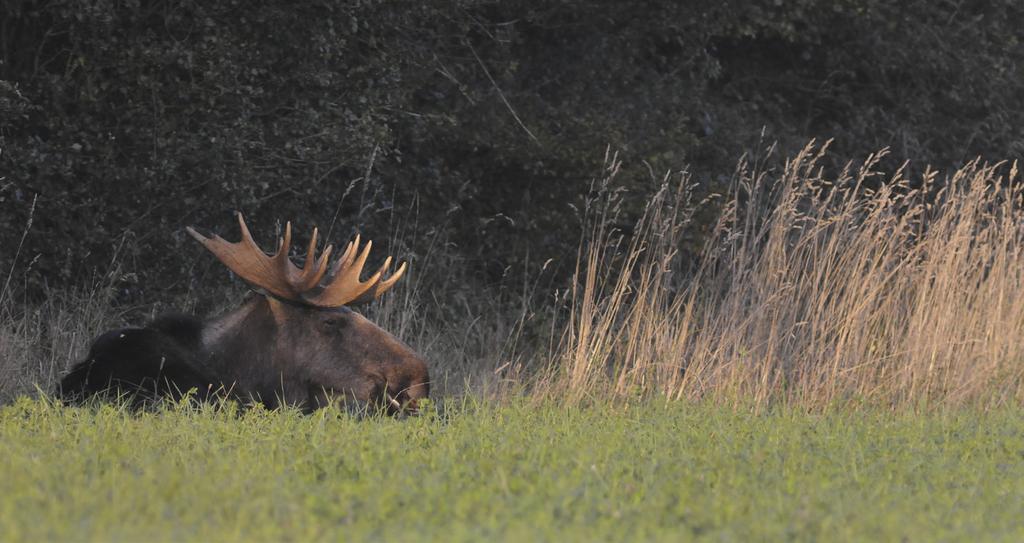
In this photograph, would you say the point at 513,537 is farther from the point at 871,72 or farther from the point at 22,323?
the point at 871,72

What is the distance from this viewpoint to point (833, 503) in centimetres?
624

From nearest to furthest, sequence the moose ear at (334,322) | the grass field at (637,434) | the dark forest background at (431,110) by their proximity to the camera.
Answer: the grass field at (637,434), the moose ear at (334,322), the dark forest background at (431,110)

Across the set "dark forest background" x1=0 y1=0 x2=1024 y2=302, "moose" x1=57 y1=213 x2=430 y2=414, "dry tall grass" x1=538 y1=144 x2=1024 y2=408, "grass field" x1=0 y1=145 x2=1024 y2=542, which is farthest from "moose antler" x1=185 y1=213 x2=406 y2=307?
"dark forest background" x1=0 y1=0 x2=1024 y2=302

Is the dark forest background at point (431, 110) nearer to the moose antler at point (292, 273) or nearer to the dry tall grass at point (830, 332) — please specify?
the dry tall grass at point (830, 332)

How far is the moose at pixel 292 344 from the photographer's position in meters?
8.95

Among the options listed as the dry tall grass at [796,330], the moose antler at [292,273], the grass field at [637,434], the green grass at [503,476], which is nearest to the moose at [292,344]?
the moose antler at [292,273]

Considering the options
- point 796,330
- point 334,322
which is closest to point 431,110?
point 796,330

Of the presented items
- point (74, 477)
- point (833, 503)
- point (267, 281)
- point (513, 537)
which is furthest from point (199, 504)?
point (267, 281)

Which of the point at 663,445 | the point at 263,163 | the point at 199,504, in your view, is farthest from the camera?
the point at 263,163


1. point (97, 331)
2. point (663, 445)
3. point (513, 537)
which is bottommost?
point (97, 331)

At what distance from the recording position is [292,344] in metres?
9.10

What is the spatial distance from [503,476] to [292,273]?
3.07m

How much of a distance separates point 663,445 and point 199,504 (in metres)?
2.66

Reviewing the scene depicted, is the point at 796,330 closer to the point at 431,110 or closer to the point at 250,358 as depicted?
the point at 250,358
